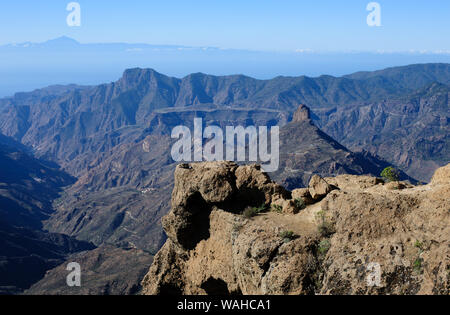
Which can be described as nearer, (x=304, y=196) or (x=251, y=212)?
(x=251, y=212)

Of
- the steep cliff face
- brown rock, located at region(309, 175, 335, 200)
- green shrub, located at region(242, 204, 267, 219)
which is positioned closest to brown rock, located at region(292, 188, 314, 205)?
the steep cliff face

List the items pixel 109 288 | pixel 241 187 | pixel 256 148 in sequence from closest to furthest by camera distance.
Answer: pixel 241 187 → pixel 109 288 → pixel 256 148

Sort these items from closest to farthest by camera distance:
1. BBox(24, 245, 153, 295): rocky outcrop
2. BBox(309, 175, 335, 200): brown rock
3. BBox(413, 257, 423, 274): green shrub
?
BBox(413, 257, 423, 274): green shrub, BBox(309, 175, 335, 200): brown rock, BBox(24, 245, 153, 295): rocky outcrop

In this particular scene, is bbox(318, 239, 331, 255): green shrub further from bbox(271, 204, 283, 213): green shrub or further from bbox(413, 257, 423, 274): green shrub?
bbox(271, 204, 283, 213): green shrub

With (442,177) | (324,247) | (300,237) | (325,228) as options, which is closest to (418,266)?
(324,247)

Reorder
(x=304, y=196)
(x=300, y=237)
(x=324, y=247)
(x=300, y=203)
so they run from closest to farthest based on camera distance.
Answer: (x=324, y=247) < (x=300, y=237) < (x=300, y=203) < (x=304, y=196)

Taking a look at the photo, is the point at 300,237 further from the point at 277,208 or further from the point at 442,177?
the point at 442,177
